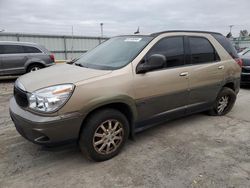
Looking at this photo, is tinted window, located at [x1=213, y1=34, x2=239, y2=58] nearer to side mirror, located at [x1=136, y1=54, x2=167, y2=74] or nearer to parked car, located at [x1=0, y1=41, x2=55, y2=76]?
side mirror, located at [x1=136, y1=54, x2=167, y2=74]

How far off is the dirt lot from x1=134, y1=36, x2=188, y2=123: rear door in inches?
19.9

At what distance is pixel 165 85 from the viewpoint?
379 centimetres

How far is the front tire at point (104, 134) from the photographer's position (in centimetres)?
306

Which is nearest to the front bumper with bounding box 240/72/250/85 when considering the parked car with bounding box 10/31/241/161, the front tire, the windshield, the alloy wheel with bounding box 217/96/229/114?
the alloy wheel with bounding box 217/96/229/114

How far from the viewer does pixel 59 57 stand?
54.3 feet

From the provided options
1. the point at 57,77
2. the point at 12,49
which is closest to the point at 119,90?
the point at 57,77

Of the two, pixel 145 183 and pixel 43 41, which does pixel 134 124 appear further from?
pixel 43 41

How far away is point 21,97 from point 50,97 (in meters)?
0.57

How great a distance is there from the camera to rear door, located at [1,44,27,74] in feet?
31.3

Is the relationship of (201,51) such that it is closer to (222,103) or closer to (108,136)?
(222,103)

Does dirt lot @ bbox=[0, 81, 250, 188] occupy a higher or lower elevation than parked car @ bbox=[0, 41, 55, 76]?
lower

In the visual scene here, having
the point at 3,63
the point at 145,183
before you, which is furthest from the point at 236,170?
the point at 3,63

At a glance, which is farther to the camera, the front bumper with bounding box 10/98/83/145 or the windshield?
the windshield

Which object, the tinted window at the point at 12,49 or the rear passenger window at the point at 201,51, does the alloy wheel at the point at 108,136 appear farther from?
the tinted window at the point at 12,49
